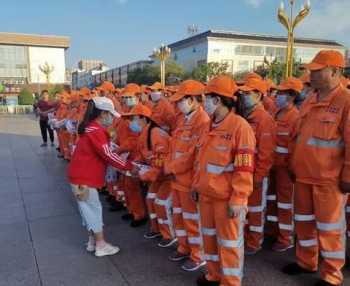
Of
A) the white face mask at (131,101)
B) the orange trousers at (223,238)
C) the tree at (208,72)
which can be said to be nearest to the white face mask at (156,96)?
the white face mask at (131,101)

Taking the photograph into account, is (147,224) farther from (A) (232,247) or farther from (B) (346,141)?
(B) (346,141)

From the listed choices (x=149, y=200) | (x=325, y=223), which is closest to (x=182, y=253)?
(x=149, y=200)

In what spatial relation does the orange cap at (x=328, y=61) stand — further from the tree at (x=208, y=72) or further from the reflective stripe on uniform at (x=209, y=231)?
the tree at (x=208, y=72)

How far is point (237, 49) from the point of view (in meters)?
78.9

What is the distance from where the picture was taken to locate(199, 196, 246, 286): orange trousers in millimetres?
2941

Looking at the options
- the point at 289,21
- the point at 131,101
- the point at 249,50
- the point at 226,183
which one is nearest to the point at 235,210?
the point at 226,183

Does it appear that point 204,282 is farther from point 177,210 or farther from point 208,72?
point 208,72

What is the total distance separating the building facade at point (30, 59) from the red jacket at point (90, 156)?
77.5 metres

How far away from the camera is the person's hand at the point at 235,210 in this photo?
282 centimetres

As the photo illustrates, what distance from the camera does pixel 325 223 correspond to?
3066mm

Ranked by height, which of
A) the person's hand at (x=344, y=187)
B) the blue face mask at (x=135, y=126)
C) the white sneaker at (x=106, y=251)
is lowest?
the white sneaker at (x=106, y=251)

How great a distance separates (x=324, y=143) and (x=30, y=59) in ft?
290

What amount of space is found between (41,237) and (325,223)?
340 cm

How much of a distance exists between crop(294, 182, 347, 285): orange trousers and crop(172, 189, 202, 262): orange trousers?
0.97m
